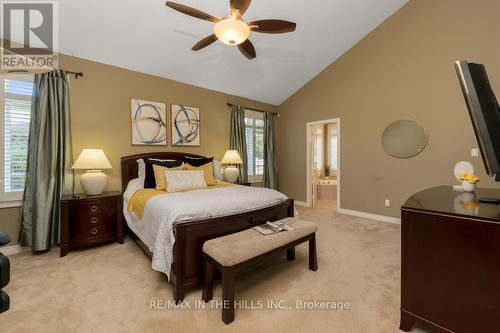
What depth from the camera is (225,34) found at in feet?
6.78

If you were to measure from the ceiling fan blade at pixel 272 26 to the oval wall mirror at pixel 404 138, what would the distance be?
2.72 metres

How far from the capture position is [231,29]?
6.64 ft

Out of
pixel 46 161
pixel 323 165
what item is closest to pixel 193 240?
pixel 46 161

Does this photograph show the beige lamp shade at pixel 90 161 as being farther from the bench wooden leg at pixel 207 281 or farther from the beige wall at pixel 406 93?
the beige wall at pixel 406 93

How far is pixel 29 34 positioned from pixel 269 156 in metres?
4.38

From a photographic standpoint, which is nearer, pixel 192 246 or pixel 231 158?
pixel 192 246

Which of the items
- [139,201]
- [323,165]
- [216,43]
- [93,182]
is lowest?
[139,201]

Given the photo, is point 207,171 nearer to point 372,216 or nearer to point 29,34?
point 29,34

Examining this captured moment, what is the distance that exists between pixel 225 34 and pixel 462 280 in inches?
96.9

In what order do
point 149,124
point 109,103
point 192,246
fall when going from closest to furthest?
point 192,246
point 109,103
point 149,124

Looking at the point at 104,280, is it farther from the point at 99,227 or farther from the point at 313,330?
the point at 313,330

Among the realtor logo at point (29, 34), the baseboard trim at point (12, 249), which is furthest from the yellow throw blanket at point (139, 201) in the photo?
the realtor logo at point (29, 34)

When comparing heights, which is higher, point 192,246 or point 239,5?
point 239,5

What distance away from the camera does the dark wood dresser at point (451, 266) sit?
120 cm
